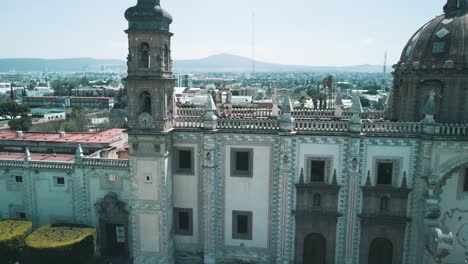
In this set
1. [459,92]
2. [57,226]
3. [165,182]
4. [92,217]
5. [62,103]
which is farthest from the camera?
[62,103]

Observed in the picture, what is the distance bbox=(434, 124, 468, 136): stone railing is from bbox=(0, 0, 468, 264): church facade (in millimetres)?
78

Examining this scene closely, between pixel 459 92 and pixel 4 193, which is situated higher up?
pixel 459 92

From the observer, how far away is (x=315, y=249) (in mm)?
28578

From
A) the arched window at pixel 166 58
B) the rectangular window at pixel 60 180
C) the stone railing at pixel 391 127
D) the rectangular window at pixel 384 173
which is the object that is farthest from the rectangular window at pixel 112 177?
the rectangular window at pixel 384 173

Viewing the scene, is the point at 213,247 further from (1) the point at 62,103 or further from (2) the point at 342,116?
(1) the point at 62,103

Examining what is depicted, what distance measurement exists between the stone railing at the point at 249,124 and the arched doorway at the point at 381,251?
Answer: 1138 centimetres

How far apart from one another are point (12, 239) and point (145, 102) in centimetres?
1528

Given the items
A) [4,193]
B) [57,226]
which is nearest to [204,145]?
[57,226]

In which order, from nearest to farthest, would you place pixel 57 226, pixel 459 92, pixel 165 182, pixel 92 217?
pixel 459 92 → pixel 165 182 → pixel 57 226 → pixel 92 217

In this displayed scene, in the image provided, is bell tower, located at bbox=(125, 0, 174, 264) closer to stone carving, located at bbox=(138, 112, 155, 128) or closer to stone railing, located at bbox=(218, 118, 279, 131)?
stone carving, located at bbox=(138, 112, 155, 128)

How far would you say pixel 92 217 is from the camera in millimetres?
33375

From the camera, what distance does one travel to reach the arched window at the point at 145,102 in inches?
1077

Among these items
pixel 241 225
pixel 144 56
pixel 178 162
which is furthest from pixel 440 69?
pixel 144 56

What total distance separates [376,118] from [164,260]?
21.3 metres
